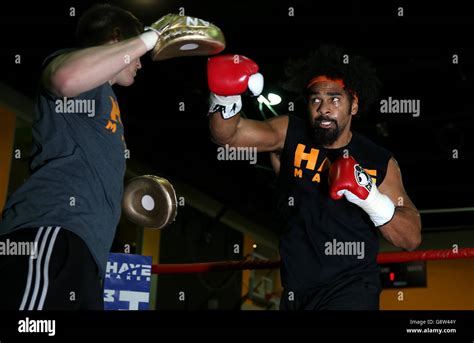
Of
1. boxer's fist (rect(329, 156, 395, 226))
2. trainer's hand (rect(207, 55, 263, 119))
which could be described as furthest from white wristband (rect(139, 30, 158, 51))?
boxer's fist (rect(329, 156, 395, 226))

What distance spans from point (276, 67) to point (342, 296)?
368 cm

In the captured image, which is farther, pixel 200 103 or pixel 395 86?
pixel 200 103

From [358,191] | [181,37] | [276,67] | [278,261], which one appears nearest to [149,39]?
[181,37]

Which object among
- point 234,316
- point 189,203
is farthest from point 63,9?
point 189,203

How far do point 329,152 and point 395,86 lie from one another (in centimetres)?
358

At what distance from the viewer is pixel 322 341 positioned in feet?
5.05

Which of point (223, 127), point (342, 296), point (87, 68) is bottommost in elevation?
point (342, 296)

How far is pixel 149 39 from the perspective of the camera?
65.5 inches

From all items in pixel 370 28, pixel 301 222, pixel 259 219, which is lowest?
pixel 301 222

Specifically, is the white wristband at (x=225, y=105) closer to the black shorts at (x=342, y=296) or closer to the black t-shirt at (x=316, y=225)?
the black t-shirt at (x=316, y=225)

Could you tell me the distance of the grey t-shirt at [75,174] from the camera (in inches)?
62.6

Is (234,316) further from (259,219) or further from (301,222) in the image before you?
(259,219)

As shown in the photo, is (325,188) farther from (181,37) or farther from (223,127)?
(181,37)

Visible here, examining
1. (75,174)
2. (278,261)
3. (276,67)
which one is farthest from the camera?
(276,67)
